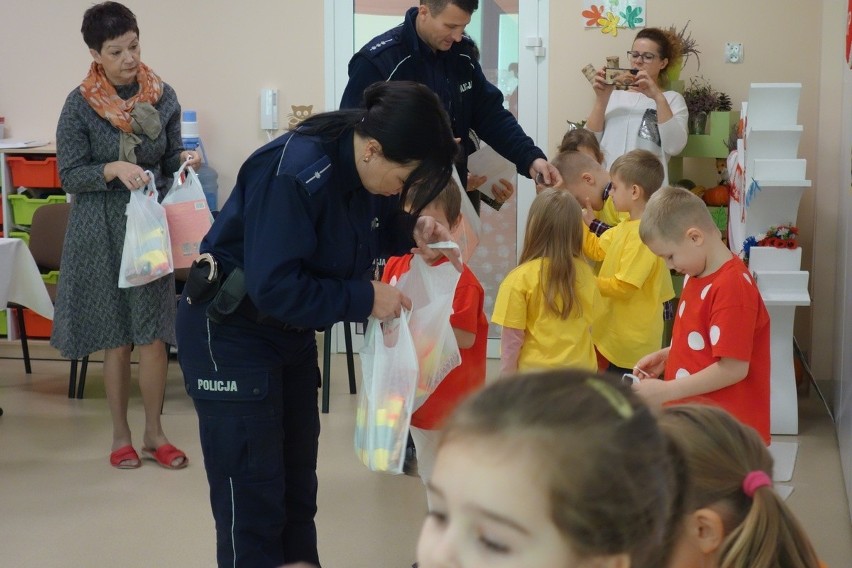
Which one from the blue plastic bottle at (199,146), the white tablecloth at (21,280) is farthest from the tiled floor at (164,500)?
the blue plastic bottle at (199,146)

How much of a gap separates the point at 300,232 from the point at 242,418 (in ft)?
1.43

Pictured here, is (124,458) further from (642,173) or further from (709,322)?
(709,322)

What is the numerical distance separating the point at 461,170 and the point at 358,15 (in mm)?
2666

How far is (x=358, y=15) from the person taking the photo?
19.1ft

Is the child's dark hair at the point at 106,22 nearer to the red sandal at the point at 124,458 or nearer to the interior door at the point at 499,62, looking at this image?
the red sandal at the point at 124,458

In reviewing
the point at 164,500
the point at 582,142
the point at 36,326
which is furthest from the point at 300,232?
the point at 36,326

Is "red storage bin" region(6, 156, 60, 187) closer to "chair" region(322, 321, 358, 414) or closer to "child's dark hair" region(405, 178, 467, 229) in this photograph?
"chair" region(322, 321, 358, 414)

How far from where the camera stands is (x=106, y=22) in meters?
3.62

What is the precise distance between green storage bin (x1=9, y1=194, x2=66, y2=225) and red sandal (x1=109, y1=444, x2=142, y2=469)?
2154 millimetres

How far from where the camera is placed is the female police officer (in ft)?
6.62

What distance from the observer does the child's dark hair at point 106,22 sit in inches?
142

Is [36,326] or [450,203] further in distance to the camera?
[36,326]

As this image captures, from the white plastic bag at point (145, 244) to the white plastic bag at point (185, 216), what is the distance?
0.15 feet

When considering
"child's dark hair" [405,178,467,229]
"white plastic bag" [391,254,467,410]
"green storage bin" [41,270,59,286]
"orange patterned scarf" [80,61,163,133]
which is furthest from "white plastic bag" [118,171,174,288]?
"green storage bin" [41,270,59,286]
